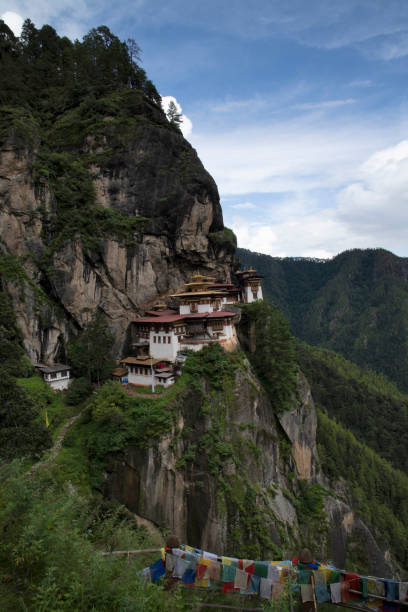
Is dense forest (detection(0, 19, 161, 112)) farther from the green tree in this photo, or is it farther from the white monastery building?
the white monastery building

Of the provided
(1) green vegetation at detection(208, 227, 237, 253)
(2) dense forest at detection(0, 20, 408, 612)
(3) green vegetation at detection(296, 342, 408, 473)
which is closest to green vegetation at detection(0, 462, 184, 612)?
(2) dense forest at detection(0, 20, 408, 612)

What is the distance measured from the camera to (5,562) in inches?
265

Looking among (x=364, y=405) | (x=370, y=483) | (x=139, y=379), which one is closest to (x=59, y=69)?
(x=139, y=379)

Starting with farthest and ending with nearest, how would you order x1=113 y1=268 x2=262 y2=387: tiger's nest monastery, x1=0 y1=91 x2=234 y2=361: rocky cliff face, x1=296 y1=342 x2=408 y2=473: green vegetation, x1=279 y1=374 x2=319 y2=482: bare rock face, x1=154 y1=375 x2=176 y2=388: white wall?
x1=296 y1=342 x2=408 y2=473: green vegetation
x1=279 y1=374 x2=319 y2=482: bare rock face
x1=0 y1=91 x2=234 y2=361: rocky cliff face
x1=113 y1=268 x2=262 y2=387: tiger's nest monastery
x1=154 y1=375 x2=176 y2=388: white wall

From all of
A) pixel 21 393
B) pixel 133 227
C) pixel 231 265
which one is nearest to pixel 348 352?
pixel 231 265

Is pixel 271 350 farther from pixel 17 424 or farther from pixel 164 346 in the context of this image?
pixel 17 424

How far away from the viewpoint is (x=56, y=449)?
66.3ft

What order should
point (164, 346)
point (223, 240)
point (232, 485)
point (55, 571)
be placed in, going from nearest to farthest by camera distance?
point (55, 571), point (232, 485), point (164, 346), point (223, 240)

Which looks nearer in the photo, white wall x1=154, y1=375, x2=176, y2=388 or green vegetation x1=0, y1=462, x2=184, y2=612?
green vegetation x1=0, y1=462, x2=184, y2=612

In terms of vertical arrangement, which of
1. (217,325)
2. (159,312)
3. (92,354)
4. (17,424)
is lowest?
(17,424)

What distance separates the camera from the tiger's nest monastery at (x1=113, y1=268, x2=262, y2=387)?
26.6 m

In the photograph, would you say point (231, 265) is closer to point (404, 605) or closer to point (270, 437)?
point (270, 437)

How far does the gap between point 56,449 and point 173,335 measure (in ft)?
39.9

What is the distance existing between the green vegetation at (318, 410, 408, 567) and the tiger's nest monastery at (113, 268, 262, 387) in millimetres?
24955
